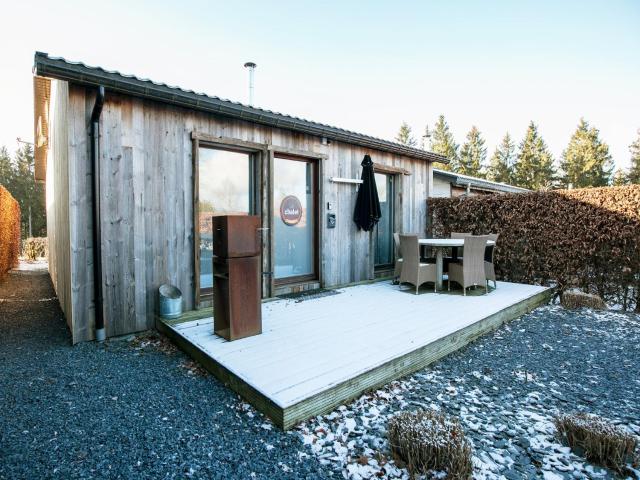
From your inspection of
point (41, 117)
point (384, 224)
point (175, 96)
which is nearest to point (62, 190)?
point (175, 96)

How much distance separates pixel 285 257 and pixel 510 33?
8.51 m

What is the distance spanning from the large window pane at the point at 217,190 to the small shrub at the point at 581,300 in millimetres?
4905

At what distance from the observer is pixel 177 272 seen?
427cm

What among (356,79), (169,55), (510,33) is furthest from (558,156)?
(169,55)

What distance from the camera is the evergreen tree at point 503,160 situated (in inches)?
1329

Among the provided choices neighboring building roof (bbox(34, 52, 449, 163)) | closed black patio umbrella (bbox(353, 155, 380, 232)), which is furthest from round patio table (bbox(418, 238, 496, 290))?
neighboring building roof (bbox(34, 52, 449, 163))

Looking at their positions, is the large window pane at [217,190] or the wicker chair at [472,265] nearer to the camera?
the large window pane at [217,190]

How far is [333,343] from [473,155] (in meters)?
35.5

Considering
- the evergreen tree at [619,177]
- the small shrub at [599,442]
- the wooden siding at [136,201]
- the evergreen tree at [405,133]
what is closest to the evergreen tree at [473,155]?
the evergreen tree at [405,133]

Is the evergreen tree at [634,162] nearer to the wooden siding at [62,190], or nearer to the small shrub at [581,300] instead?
the small shrub at [581,300]

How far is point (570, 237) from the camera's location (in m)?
5.60

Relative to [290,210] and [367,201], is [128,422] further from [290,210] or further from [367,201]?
[367,201]

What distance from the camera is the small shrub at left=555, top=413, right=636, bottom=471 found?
5.91 ft

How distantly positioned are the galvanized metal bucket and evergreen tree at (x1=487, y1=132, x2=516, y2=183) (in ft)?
116
